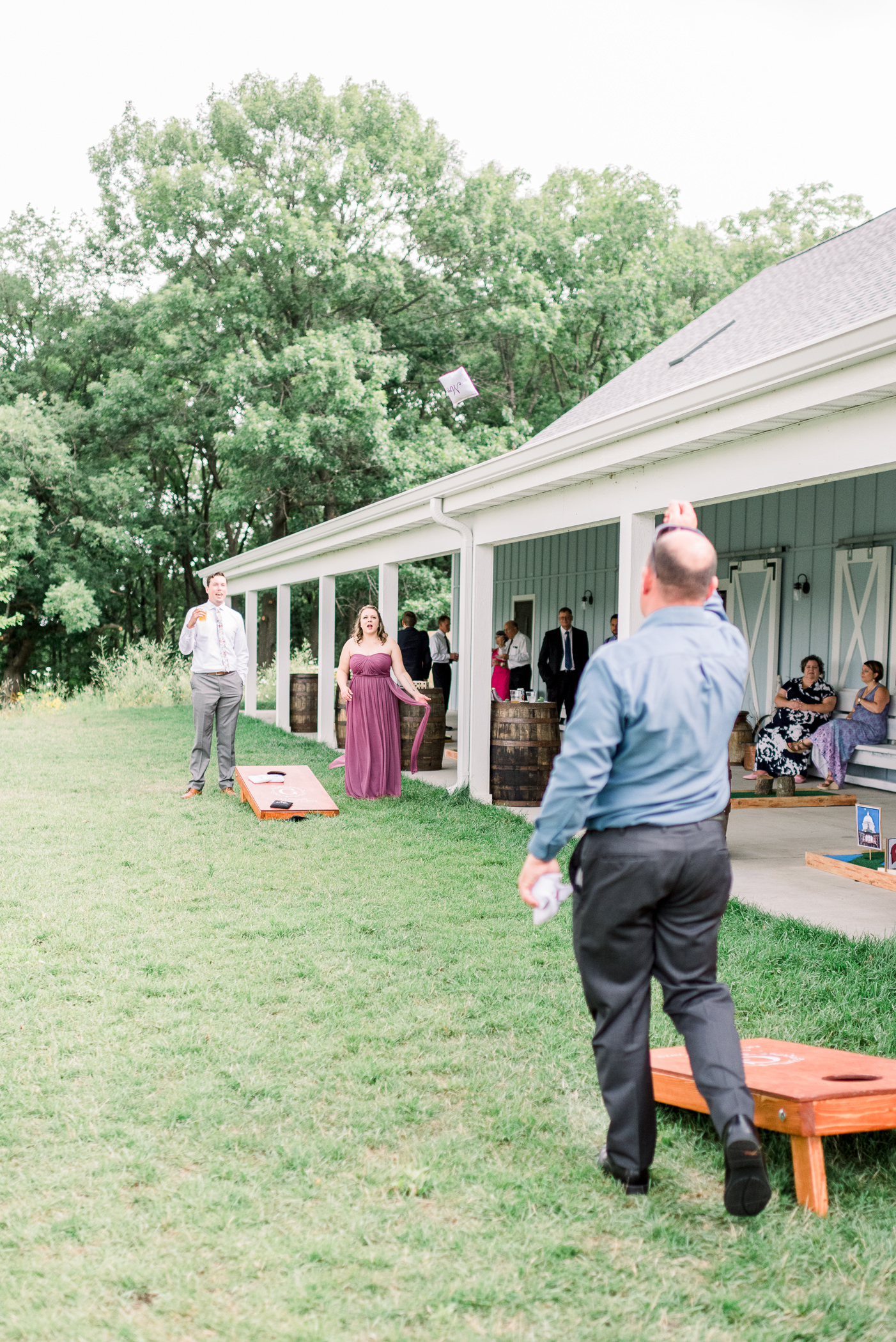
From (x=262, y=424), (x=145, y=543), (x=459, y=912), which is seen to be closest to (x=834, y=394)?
(x=459, y=912)

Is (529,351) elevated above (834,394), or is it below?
above

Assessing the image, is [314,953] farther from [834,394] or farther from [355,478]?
[355,478]

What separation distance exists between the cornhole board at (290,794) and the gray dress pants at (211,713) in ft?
1.05

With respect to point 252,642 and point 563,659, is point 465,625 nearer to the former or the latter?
point 563,659

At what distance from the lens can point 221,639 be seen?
9805 millimetres

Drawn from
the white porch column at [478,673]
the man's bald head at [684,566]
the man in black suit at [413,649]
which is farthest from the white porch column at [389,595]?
the man's bald head at [684,566]

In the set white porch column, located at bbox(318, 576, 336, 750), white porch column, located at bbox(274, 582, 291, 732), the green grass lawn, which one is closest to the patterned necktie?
the green grass lawn

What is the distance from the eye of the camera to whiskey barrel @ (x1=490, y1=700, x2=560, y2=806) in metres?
9.62

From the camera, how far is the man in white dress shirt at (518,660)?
53.0ft

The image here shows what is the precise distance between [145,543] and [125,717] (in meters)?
11.8

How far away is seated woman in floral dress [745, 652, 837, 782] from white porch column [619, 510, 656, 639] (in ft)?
15.2

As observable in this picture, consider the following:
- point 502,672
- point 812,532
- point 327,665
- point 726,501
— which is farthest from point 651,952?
point 502,672

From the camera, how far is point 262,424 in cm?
2389

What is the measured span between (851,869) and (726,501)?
2.98 meters
